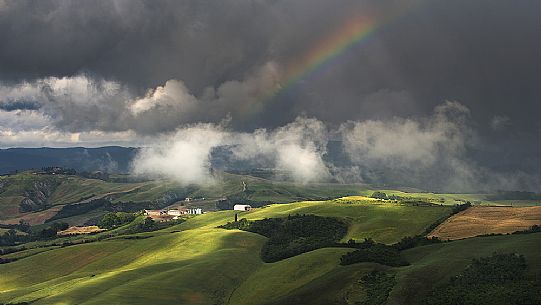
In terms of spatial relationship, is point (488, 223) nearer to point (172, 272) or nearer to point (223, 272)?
point (223, 272)

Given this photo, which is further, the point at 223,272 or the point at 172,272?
the point at 223,272

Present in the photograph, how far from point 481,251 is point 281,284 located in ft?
149

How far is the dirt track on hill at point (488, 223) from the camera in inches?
6083

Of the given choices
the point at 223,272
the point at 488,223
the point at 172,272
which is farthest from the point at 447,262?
the point at 488,223

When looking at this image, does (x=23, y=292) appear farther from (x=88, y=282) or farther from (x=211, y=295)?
(x=211, y=295)

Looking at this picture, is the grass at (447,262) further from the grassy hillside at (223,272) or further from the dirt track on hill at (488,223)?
the dirt track on hill at (488,223)

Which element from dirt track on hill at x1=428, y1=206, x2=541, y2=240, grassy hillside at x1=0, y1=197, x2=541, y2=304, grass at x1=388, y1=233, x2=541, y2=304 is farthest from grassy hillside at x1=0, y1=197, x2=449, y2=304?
grass at x1=388, y1=233, x2=541, y2=304

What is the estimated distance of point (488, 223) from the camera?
16812 centimetres

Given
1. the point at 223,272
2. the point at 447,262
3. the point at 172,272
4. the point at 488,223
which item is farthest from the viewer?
the point at 488,223

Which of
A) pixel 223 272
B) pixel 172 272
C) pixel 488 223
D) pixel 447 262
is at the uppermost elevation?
pixel 447 262

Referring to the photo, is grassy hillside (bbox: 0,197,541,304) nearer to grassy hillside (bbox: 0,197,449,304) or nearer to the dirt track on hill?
grassy hillside (bbox: 0,197,449,304)

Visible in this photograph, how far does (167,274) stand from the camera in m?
132

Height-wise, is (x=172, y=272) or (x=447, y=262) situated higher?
(x=447, y=262)

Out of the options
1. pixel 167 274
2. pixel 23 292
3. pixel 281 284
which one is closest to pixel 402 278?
pixel 281 284
